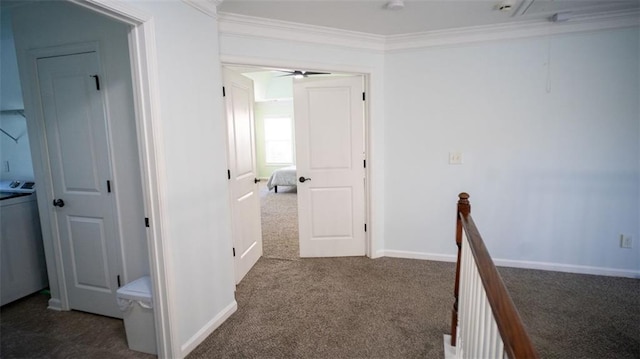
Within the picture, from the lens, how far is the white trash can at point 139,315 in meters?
1.98

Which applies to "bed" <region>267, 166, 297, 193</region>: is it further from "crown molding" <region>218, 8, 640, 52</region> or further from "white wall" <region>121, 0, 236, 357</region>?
"white wall" <region>121, 0, 236, 357</region>

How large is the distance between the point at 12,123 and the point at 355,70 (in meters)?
3.59

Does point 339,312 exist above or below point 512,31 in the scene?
below

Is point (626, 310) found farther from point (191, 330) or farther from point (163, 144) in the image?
point (163, 144)

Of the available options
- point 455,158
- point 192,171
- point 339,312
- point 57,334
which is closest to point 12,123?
point 57,334

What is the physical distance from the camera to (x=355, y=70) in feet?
10.5

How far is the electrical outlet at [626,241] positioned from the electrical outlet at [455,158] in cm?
160

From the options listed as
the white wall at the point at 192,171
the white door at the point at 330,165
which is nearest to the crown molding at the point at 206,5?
the white wall at the point at 192,171

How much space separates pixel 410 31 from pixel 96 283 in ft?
11.7

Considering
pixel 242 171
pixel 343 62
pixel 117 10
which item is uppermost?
pixel 343 62

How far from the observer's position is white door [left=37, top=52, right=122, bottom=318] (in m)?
2.27

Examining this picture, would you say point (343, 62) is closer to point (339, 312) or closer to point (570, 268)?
point (339, 312)

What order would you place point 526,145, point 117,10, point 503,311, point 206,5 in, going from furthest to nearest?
point 526,145
point 206,5
point 117,10
point 503,311

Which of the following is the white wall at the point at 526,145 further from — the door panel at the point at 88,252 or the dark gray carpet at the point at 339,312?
the door panel at the point at 88,252
